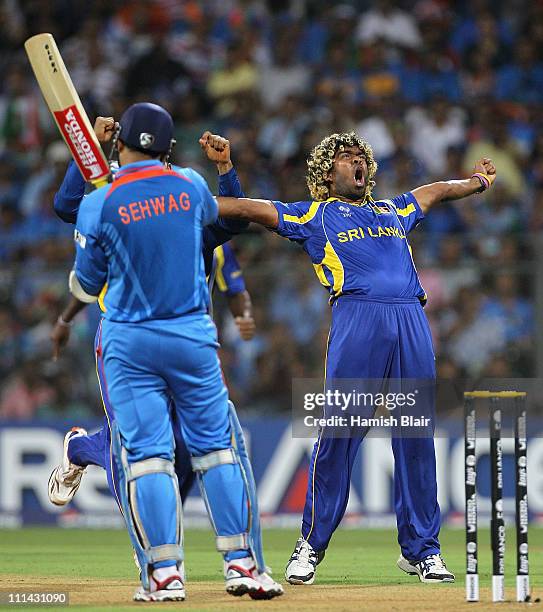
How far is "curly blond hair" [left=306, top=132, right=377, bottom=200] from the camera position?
26.8 feet

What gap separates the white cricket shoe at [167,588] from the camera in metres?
6.50

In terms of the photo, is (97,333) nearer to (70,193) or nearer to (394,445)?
(70,193)

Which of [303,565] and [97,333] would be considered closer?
[97,333]

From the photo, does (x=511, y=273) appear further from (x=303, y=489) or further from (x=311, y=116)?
(x=311, y=116)

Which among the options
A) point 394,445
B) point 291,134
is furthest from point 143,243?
point 291,134

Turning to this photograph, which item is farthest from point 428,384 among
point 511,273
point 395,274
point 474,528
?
point 511,273

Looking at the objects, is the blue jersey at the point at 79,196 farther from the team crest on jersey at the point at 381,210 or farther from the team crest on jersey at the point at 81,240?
the team crest on jersey at the point at 81,240

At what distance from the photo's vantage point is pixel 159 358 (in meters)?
6.51

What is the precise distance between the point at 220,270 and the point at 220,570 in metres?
2.44

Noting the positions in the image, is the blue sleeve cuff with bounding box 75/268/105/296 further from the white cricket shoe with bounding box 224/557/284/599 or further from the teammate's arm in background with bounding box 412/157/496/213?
the teammate's arm in background with bounding box 412/157/496/213

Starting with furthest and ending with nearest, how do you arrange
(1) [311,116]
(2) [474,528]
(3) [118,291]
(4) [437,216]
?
(1) [311,116] < (4) [437,216] < (3) [118,291] < (2) [474,528]

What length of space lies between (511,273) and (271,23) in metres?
6.02

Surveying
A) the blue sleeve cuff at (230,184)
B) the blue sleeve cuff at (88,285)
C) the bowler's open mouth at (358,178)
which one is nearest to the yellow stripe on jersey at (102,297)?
the blue sleeve cuff at (88,285)

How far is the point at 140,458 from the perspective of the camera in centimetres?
655
